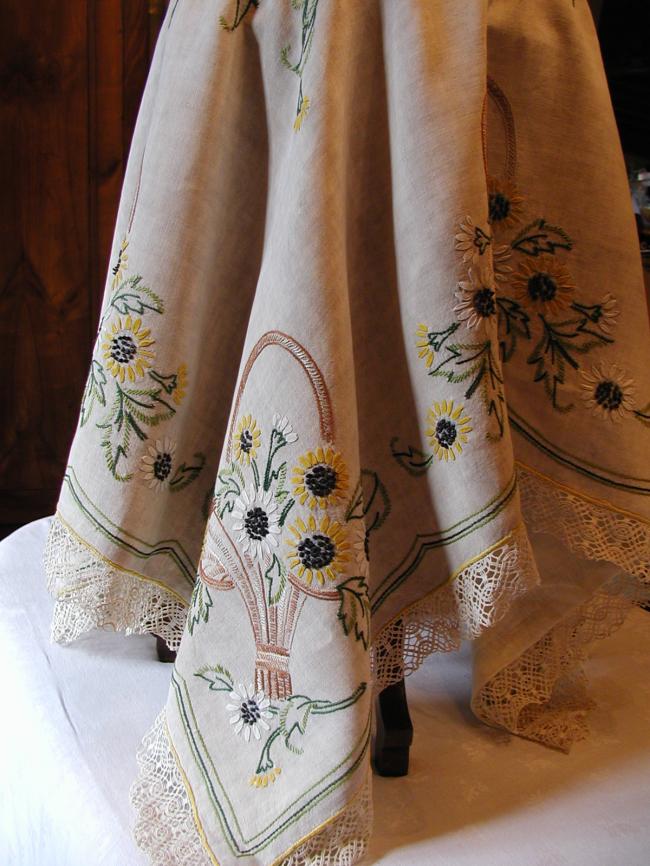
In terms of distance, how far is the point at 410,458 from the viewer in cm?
64

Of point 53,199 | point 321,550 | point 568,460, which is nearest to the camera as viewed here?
point 321,550

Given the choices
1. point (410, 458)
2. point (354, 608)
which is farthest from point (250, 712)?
point (410, 458)

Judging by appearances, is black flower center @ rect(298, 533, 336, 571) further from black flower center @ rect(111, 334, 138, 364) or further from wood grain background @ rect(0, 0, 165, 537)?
wood grain background @ rect(0, 0, 165, 537)

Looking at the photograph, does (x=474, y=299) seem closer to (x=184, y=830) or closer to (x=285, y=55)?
(x=285, y=55)

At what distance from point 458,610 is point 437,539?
53 millimetres

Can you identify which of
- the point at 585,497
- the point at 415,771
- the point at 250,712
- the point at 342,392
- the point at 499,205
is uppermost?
the point at 499,205

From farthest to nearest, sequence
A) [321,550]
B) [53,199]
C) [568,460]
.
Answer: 1. [53,199]
2. [568,460]
3. [321,550]

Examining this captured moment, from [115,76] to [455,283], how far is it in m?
1.45

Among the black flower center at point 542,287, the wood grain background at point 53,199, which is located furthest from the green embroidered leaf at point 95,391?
the wood grain background at point 53,199

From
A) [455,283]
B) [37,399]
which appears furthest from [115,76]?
[455,283]

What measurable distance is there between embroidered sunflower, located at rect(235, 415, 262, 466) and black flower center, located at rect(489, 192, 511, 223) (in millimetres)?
250

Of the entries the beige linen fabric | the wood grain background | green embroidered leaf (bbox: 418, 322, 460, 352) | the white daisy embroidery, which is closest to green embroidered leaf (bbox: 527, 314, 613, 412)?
the beige linen fabric

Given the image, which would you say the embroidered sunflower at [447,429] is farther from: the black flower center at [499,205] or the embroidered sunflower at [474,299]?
the black flower center at [499,205]

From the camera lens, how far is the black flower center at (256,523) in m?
0.58
